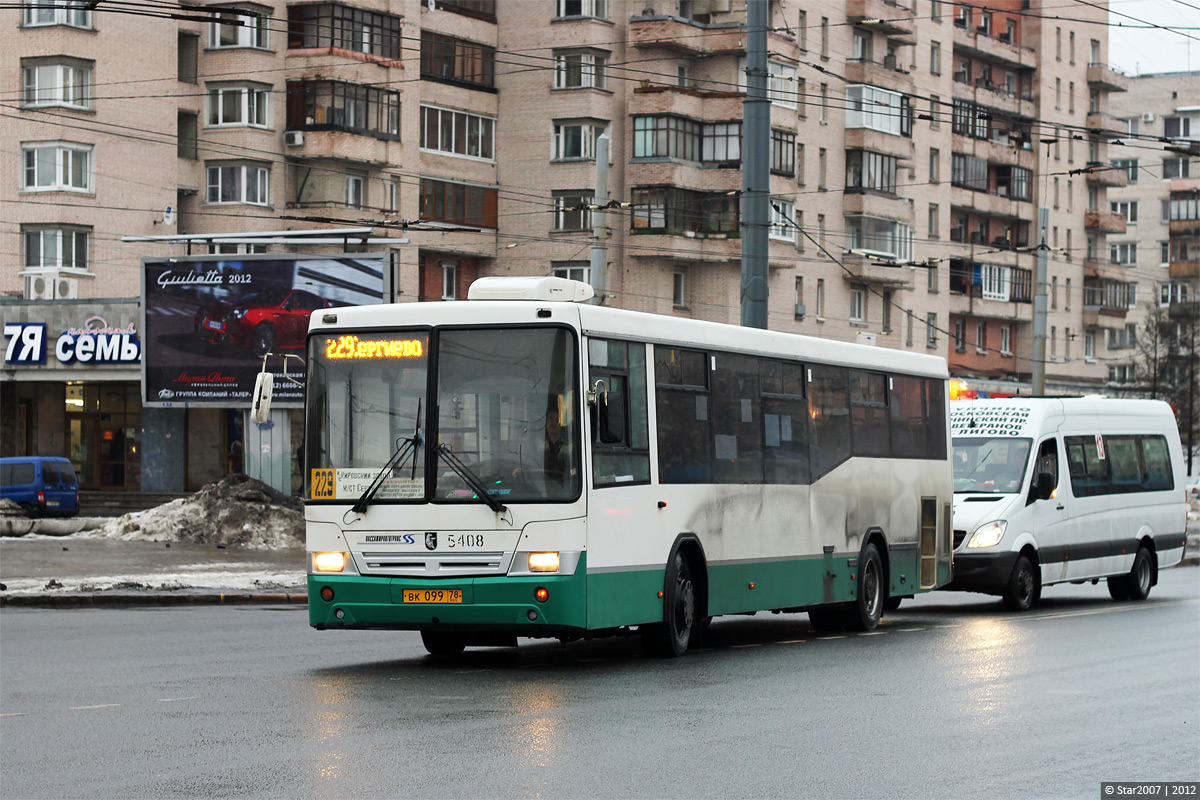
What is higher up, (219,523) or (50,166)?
(50,166)

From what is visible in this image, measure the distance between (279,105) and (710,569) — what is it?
46624 millimetres

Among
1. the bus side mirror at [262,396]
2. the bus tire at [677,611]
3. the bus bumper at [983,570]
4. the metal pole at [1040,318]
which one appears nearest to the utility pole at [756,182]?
the bus bumper at [983,570]

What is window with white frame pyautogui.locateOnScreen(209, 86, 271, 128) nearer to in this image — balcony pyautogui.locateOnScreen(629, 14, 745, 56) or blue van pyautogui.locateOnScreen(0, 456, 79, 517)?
balcony pyautogui.locateOnScreen(629, 14, 745, 56)

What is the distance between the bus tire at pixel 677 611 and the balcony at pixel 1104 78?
82.0 meters

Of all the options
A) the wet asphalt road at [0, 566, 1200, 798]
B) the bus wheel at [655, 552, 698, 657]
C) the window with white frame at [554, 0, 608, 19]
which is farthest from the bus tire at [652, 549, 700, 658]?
the window with white frame at [554, 0, 608, 19]

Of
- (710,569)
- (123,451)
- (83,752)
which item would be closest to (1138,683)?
(710,569)

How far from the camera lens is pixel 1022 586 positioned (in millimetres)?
22062

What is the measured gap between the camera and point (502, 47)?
6594 centimetres

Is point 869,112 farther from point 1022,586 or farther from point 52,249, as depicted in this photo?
point 1022,586

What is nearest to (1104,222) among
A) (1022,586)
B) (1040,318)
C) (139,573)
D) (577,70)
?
(577,70)

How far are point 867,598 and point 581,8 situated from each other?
49.5m

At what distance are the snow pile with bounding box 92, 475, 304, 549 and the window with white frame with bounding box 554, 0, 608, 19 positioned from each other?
3424 centimetres

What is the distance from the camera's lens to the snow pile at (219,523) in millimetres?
33906

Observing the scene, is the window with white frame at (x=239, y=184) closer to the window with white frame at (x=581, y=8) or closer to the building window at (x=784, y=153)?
the window with white frame at (x=581, y=8)
